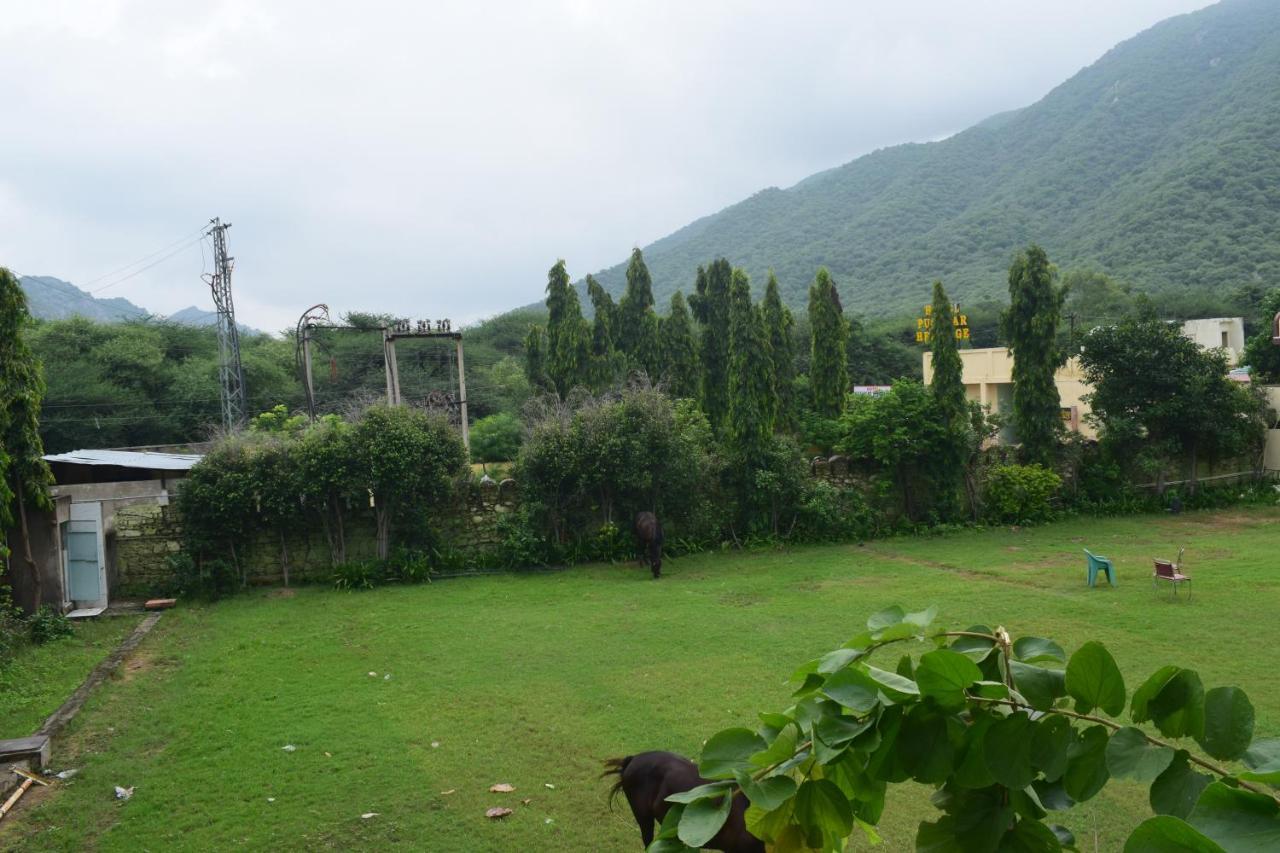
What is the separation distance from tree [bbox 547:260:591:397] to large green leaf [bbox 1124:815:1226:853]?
21296mm

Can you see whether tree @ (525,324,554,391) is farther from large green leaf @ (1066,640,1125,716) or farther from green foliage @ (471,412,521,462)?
large green leaf @ (1066,640,1125,716)

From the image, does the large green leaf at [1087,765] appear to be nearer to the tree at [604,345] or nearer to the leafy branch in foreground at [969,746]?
the leafy branch in foreground at [969,746]

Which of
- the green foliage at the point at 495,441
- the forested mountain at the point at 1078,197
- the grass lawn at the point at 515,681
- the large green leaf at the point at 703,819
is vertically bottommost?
the grass lawn at the point at 515,681

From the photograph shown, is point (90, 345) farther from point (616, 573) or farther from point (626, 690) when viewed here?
point (626, 690)

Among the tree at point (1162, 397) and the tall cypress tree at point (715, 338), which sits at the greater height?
the tall cypress tree at point (715, 338)

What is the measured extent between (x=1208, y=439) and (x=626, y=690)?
16.8 metres

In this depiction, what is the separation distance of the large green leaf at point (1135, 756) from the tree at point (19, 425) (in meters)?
12.9

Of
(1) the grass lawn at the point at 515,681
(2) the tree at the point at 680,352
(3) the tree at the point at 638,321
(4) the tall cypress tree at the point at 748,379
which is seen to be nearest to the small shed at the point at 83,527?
(1) the grass lawn at the point at 515,681

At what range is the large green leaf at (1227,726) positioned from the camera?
0.92 metres

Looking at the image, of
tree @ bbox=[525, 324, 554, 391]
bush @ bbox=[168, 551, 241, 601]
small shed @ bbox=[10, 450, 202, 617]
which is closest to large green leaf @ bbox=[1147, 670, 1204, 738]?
small shed @ bbox=[10, 450, 202, 617]

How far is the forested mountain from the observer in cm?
5475

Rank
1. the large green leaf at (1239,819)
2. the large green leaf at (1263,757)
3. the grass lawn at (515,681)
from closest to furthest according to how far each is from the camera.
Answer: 1. the large green leaf at (1239,819)
2. the large green leaf at (1263,757)
3. the grass lawn at (515,681)

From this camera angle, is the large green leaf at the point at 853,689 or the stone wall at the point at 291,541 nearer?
the large green leaf at the point at 853,689

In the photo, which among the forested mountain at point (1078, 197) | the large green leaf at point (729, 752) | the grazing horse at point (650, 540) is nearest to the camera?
the large green leaf at point (729, 752)
